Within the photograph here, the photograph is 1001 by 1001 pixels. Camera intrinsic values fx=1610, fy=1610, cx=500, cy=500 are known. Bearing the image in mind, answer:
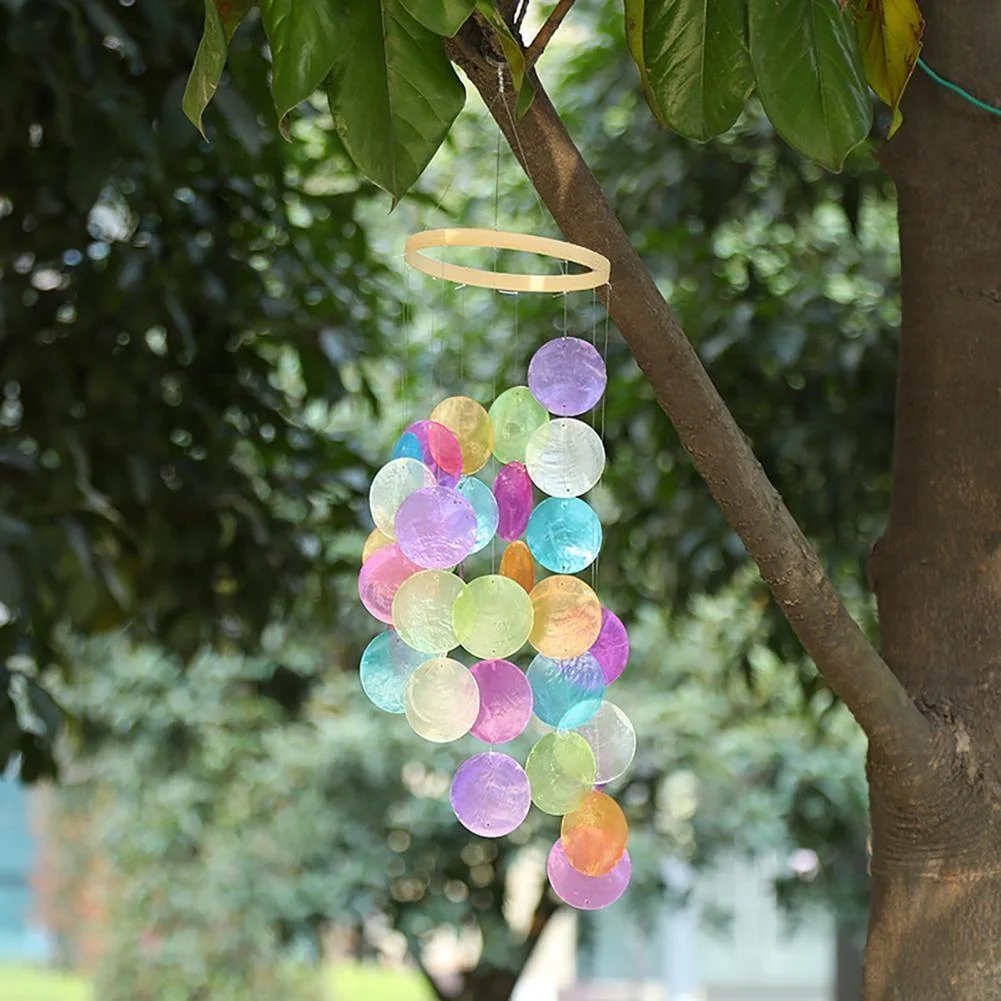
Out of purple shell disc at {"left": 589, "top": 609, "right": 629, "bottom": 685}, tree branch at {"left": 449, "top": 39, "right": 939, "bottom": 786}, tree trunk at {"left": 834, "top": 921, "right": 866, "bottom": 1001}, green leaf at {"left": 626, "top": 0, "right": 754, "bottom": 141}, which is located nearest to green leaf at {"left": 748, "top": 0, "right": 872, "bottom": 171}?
green leaf at {"left": 626, "top": 0, "right": 754, "bottom": 141}

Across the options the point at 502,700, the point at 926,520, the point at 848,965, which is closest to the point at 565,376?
the point at 502,700

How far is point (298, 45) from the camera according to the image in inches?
28.0

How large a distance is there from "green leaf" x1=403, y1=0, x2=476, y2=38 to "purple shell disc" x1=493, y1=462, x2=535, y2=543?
39 cm

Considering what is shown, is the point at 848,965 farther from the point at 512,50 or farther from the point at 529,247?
the point at 512,50

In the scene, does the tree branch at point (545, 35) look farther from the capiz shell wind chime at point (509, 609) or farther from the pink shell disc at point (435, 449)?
the pink shell disc at point (435, 449)

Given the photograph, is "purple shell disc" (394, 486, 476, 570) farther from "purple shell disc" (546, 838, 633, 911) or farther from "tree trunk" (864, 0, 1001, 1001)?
"tree trunk" (864, 0, 1001, 1001)

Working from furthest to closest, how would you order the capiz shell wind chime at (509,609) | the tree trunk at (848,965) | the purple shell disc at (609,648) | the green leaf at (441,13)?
the tree trunk at (848,965) → the purple shell disc at (609,648) → the capiz shell wind chime at (509,609) → the green leaf at (441,13)

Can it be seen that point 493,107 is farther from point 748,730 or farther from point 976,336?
point 748,730

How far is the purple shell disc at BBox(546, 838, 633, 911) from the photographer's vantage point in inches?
38.6

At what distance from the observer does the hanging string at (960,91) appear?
108 cm

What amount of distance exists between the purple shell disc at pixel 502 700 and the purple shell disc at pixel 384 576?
0.23 feet

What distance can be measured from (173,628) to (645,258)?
0.81m

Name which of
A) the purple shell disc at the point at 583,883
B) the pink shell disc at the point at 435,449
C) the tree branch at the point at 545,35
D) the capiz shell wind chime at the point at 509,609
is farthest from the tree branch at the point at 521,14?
the purple shell disc at the point at 583,883

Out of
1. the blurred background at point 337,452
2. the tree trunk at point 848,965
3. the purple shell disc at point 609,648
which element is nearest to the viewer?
the purple shell disc at point 609,648
